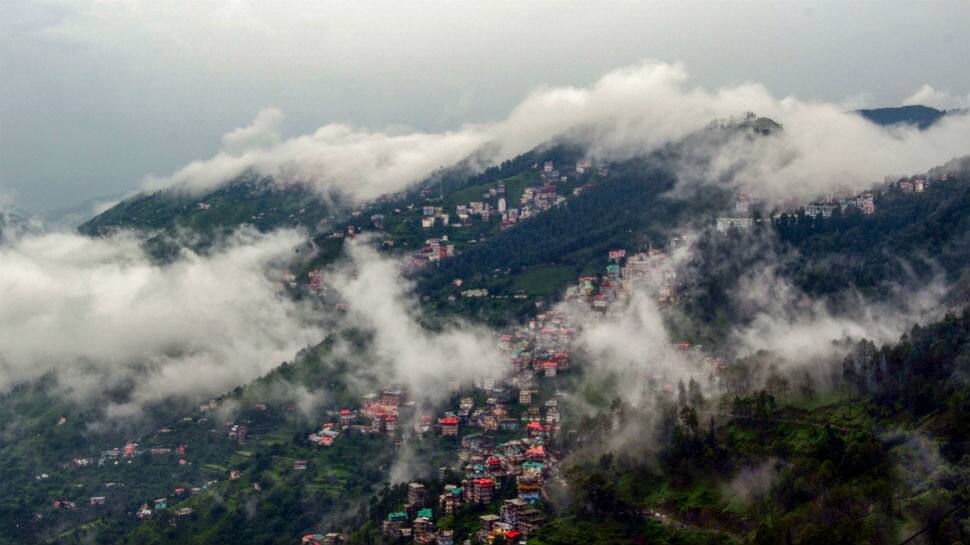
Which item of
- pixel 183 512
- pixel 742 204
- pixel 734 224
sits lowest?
pixel 183 512

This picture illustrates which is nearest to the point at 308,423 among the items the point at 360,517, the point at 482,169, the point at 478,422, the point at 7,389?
the point at 478,422

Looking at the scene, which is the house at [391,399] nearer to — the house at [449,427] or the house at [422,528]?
the house at [449,427]

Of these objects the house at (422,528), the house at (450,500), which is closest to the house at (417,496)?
the house at (450,500)

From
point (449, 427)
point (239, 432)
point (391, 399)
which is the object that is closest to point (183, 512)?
point (239, 432)

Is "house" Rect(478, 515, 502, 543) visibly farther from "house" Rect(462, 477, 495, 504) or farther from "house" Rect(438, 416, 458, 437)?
"house" Rect(438, 416, 458, 437)

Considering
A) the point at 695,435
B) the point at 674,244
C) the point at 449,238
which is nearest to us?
the point at 695,435

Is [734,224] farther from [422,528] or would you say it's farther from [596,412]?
[422,528]

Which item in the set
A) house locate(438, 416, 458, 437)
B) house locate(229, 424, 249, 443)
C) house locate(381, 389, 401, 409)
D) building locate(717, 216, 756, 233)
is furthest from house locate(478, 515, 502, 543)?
building locate(717, 216, 756, 233)

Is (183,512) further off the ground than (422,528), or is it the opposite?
(422,528)

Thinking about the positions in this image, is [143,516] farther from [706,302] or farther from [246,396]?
[706,302]
